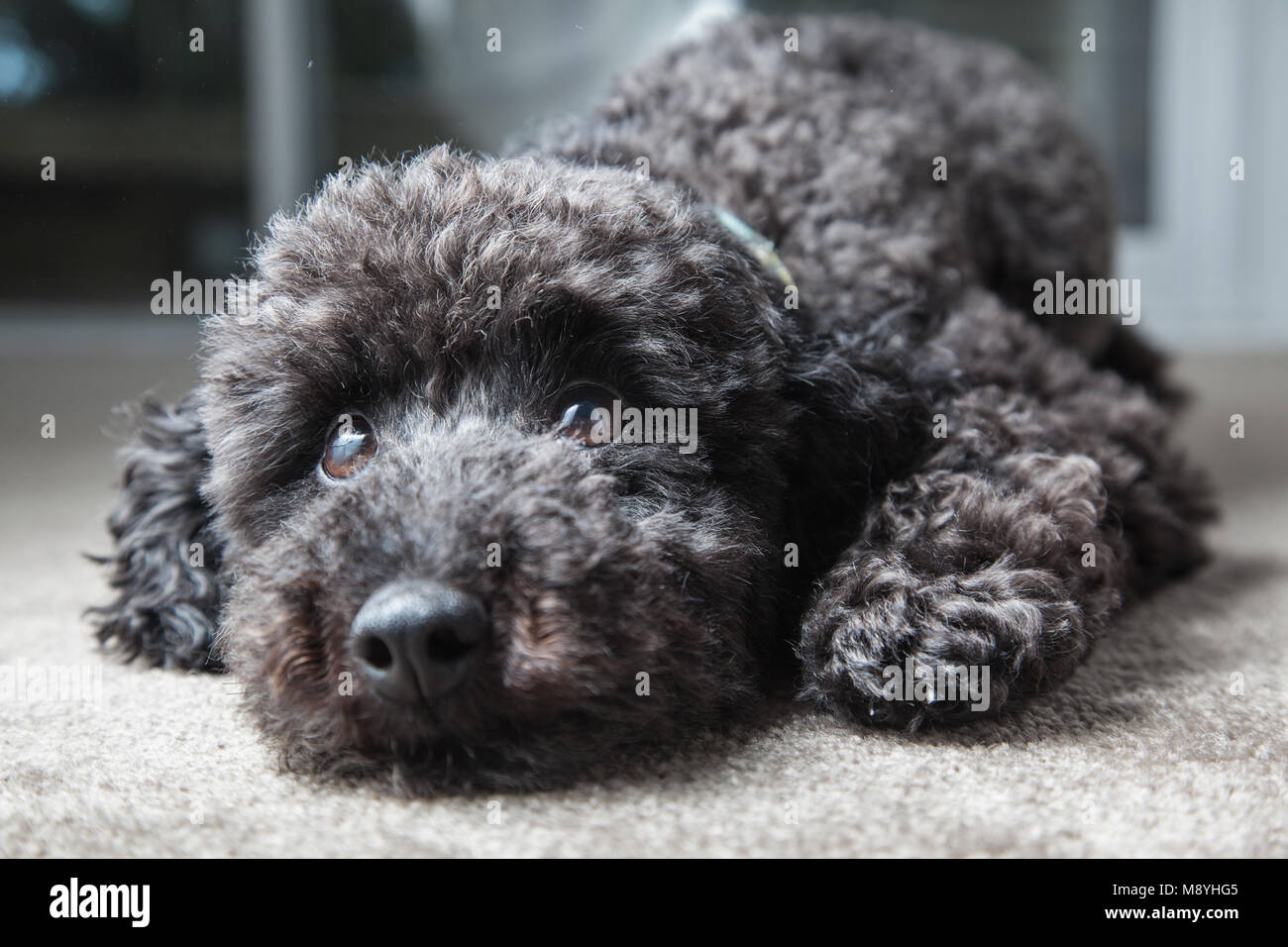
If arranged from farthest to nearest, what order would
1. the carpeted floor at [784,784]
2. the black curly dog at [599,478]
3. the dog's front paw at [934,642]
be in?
the dog's front paw at [934,642] < the black curly dog at [599,478] < the carpeted floor at [784,784]

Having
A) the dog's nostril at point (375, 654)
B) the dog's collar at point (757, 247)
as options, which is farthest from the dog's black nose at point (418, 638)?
the dog's collar at point (757, 247)

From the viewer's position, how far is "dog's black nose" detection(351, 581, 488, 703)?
1026 mm

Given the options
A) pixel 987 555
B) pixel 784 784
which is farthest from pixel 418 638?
pixel 987 555

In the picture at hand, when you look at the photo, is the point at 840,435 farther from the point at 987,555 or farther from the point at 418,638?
the point at 418,638

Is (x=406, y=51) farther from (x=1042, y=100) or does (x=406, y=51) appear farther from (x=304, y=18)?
(x=1042, y=100)

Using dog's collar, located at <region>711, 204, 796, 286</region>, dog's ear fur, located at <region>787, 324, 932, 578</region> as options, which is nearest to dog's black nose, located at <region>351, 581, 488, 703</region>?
dog's ear fur, located at <region>787, 324, 932, 578</region>

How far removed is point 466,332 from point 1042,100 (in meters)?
1.89

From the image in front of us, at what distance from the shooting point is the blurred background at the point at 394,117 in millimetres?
5516

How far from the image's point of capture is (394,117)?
16.8ft

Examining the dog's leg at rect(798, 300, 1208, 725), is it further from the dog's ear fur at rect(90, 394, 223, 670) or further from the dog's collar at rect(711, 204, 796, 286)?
the dog's ear fur at rect(90, 394, 223, 670)

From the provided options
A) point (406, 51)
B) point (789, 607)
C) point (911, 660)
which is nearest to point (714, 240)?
point (789, 607)

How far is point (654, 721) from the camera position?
46.8 inches

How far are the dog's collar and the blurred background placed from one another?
3839 mm

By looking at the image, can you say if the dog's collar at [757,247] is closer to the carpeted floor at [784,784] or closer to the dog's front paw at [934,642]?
the dog's front paw at [934,642]
